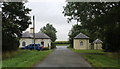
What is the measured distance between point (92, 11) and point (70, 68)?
13.7m

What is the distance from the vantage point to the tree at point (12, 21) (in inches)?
929

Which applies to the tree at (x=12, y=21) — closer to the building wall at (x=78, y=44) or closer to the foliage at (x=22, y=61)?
the foliage at (x=22, y=61)

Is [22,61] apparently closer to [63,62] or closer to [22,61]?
[22,61]

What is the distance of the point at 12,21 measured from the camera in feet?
87.7

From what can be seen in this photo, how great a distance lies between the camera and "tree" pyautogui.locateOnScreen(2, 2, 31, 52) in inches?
929

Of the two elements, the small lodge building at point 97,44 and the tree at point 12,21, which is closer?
the tree at point 12,21

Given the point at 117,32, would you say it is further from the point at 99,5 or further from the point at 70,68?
the point at 99,5

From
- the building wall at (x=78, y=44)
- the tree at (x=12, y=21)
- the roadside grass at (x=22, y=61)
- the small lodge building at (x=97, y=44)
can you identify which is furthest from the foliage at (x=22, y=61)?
the small lodge building at (x=97, y=44)

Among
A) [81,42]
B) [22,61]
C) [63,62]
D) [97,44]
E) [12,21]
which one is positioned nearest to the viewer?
[63,62]

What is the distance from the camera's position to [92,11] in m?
24.8

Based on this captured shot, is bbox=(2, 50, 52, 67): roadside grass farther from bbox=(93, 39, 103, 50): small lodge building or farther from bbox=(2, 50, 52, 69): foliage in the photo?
bbox=(93, 39, 103, 50): small lodge building

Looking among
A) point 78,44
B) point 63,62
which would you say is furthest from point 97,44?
point 63,62

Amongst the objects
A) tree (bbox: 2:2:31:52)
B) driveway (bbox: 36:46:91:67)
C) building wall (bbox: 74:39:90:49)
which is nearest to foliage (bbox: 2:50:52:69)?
driveway (bbox: 36:46:91:67)

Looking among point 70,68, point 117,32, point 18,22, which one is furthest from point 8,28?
point 117,32
